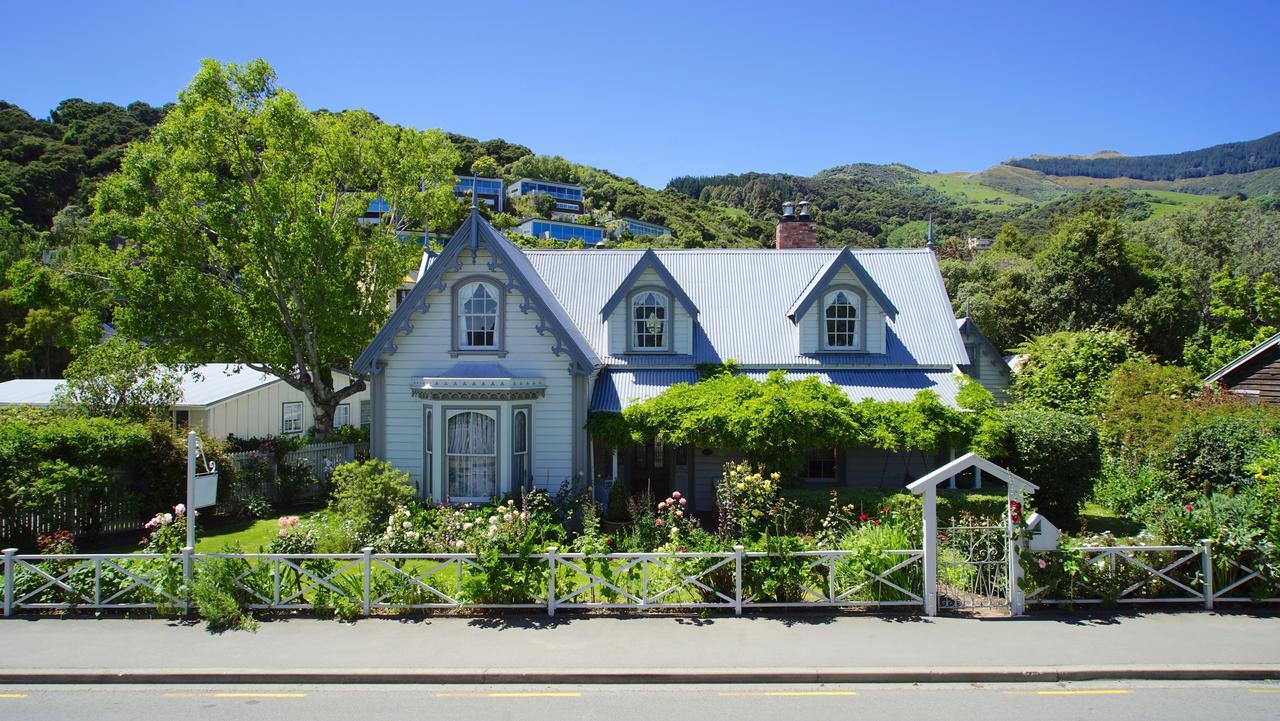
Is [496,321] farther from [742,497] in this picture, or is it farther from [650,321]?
[742,497]

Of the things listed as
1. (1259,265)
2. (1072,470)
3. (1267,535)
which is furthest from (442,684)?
(1259,265)

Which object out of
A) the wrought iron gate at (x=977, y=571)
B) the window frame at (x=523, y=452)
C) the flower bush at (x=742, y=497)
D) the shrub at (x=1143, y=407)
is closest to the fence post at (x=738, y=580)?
the flower bush at (x=742, y=497)

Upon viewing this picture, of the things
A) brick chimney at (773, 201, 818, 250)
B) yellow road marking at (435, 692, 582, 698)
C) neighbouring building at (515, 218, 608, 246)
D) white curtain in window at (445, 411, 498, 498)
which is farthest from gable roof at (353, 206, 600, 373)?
neighbouring building at (515, 218, 608, 246)

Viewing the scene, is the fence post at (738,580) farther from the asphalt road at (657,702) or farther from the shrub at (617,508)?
the shrub at (617,508)

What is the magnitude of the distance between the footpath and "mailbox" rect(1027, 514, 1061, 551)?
107cm

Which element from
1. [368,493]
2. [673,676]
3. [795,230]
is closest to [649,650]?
[673,676]

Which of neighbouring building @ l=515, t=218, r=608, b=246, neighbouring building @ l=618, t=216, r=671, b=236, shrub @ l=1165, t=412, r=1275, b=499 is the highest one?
Answer: neighbouring building @ l=618, t=216, r=671, b=236

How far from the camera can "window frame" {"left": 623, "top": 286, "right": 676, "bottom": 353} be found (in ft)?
66.6

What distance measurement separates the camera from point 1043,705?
841 centimetres

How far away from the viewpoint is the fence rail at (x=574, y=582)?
36.4 feet

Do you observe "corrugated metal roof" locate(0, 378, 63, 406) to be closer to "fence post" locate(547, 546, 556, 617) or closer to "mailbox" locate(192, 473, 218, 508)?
"mailbox" locate(192, 473, 218, 508)

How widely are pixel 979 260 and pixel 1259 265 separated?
19043mm

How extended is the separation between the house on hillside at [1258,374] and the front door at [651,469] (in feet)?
57.6

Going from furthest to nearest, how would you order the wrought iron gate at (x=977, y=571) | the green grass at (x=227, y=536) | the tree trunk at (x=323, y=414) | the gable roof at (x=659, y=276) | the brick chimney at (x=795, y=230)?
the brick chimney at (x=795, y=230) → the tree trunk at (x=323, y=414) → the gable roof at (x=659, y=276) → the green grass at (x=227, y=536) → the wrought iron gate at (x=977, y=571)
